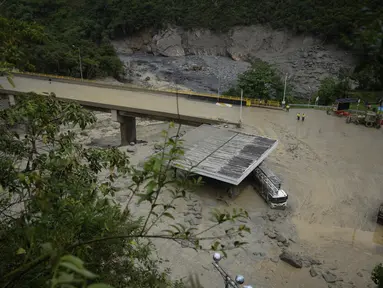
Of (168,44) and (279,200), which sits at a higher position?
(168,44)

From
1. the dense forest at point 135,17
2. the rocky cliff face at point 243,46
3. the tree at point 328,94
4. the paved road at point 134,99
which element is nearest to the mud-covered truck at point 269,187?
the paved road at point 134,99

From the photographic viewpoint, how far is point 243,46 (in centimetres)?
5881

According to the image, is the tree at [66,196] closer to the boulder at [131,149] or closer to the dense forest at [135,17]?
the boulder at [131,149]

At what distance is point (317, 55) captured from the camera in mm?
50500

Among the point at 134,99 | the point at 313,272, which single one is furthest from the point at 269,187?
the point at 134,99

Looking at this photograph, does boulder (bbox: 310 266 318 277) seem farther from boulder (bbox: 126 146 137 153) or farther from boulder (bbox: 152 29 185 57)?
boulder (bbox: 152 29 185 57)

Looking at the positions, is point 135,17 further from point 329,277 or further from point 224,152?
point 329,277

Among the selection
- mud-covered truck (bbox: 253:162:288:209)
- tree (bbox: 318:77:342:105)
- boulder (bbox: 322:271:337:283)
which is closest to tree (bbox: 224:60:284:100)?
tree (bbox: 318:77:342:105)

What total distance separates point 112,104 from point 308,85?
29051mm

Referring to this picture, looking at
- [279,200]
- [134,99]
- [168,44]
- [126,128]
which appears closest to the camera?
[279,200]

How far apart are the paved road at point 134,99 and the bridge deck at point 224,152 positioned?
4.03m

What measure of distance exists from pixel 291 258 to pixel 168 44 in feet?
176

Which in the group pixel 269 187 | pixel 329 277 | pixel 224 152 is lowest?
pixel 329 277

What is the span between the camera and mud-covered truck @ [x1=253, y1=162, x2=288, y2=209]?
1438 centimetres
